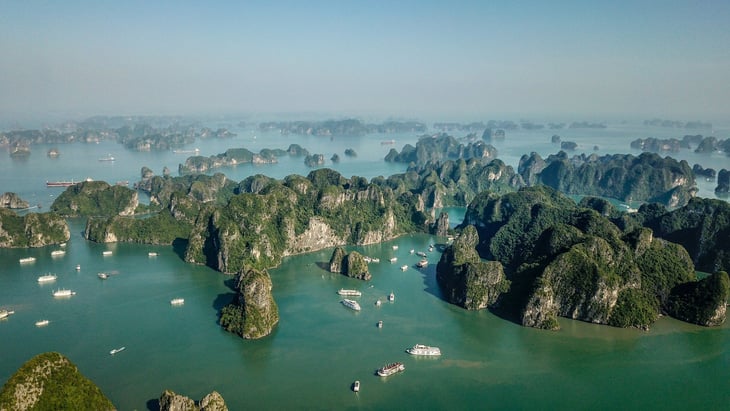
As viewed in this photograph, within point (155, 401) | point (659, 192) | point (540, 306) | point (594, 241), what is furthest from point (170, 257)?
point (659, 192)

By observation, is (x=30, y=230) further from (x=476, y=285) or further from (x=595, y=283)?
(x=595, y=283)

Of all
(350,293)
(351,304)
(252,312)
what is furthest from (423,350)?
(252,312)

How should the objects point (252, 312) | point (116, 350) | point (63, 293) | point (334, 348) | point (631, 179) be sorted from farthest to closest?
point (631, 179) → point (63, 293) → point (252, 312) → point (334, 348) → point (116, 350)

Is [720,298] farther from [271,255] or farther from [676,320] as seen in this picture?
[271,255]

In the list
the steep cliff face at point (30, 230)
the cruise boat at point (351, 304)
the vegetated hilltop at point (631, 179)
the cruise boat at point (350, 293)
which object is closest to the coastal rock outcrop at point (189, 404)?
the cruise boat at point (351, 304)

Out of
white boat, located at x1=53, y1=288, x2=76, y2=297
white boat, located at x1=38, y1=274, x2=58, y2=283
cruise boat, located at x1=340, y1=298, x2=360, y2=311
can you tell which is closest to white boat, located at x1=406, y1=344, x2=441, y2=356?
cruise boat, located at x1=340, y1=298, x2=360, y2=311

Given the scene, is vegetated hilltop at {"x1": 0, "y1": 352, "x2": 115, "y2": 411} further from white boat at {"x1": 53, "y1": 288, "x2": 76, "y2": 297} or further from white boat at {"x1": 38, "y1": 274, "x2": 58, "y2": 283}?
white boat at {"x1": 38, "y1": 274, "x2": 58, "y2": 283}

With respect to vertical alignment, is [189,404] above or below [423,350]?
above
